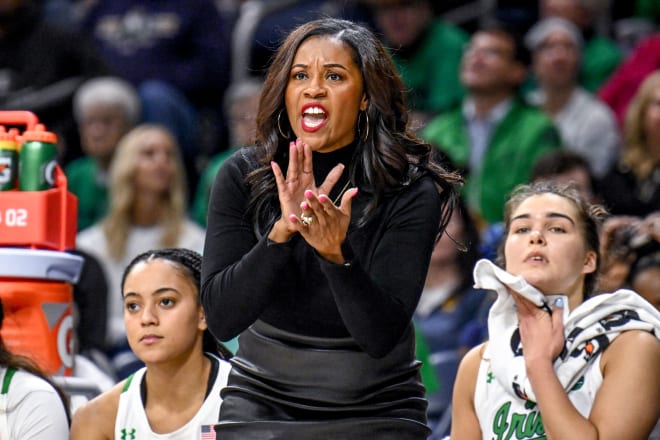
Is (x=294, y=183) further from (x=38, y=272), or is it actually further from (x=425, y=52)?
(x=425, y=52)

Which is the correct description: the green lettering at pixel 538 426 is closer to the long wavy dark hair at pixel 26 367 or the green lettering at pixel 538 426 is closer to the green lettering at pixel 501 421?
the green lettering at pixel 501 421

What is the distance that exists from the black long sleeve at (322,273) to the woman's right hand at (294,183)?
40 mm

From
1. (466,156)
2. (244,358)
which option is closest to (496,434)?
(244,358)

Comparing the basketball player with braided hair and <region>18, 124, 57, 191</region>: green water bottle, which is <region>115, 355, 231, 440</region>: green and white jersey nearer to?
the basketball player with braided hair

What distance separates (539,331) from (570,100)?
4.32m

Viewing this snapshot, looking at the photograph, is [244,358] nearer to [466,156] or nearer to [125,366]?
[125,366]

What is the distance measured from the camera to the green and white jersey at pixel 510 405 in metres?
3.53

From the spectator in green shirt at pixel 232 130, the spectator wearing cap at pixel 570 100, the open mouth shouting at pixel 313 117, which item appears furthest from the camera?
the spectator in green shirt at pixel 232 130

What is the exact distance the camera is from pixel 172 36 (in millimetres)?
8500

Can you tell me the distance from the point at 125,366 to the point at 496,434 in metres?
2.70

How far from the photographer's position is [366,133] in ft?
10.3

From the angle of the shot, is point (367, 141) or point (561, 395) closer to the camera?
point (367, 141)

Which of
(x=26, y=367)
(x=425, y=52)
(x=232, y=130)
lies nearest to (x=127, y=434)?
(x=26, y=367)

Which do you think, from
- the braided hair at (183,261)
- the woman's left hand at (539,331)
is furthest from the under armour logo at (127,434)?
the woman's left hand at (539,331)
